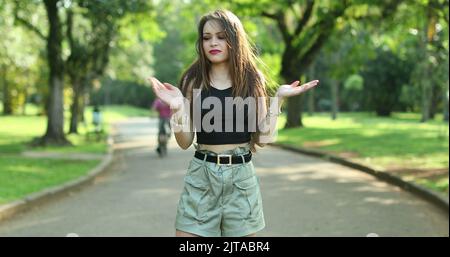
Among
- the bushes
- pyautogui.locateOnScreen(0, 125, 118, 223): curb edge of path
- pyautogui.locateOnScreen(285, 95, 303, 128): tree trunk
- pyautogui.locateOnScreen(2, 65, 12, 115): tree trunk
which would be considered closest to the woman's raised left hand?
pyautogui.locateOnScreen(0, 125, 118, 223): curb edge of path

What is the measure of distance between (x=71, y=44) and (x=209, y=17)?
21.0 m

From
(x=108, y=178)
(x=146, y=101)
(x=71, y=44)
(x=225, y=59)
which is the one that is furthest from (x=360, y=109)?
(x=225, y=59)

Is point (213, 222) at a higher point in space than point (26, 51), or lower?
lower

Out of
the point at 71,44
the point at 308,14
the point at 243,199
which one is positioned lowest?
the point at 243,199

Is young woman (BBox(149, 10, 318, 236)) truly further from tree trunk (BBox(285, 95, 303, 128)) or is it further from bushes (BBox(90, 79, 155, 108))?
bushes (BBox(90, 79, 155, 108))

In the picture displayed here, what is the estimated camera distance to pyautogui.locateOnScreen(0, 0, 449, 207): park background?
43.1 ft

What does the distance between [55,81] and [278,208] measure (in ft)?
39.6

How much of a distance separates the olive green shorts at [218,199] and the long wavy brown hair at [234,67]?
285 millimetres

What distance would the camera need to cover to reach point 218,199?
10.8ft

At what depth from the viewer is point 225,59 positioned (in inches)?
132

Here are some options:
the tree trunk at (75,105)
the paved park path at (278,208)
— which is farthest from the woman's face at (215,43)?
the tree trunk at (75,105)

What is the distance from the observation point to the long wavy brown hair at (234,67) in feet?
10.8

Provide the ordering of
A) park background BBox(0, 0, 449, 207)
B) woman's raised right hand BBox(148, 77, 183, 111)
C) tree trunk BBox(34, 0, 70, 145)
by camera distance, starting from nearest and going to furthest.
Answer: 1. woman's raised right hand BBox(148, 77, 183, 111)
2. park background BBox(0, 0, 449, 207)
3. tree trunk BBox(34, 0, 70, 145)

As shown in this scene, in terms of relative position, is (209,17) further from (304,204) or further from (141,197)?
(141,197)
